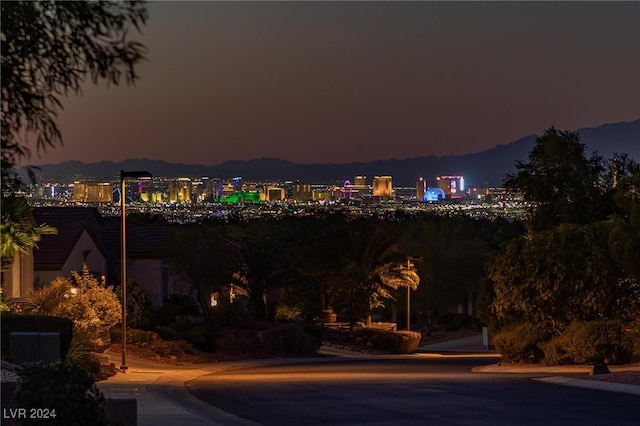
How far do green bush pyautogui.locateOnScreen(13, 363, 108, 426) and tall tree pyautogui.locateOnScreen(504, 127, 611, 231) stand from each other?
30.3 meters

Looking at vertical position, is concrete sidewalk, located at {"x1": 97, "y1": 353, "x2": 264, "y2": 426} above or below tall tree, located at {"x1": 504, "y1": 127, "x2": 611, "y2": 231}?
below

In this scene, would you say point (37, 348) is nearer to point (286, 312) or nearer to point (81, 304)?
point (81, 304)

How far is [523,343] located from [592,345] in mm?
2992

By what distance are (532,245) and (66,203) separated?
3888 centimetres

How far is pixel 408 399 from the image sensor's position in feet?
78.0

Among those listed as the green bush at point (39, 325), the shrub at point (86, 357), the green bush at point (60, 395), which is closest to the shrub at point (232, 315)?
the shrub at point (86, 357)

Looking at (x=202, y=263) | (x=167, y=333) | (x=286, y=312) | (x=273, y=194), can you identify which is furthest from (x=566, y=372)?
(x=273, y=194)

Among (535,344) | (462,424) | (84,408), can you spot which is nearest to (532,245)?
(535,344)

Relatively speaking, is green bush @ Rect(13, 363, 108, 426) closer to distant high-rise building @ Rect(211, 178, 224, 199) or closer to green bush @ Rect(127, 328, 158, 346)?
green bush @ Rect(127, 328, 158, 346)

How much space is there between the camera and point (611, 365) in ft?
118

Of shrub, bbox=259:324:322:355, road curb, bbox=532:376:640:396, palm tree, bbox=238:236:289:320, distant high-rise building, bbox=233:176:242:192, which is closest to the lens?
road curb, bbox=532:376:640:396

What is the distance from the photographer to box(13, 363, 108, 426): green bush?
13.8 meters

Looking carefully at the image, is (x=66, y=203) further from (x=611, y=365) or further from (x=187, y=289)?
(x=611, y=365)

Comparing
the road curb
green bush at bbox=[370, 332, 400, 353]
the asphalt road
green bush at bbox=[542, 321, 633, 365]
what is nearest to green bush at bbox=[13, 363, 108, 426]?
the asphalt road
